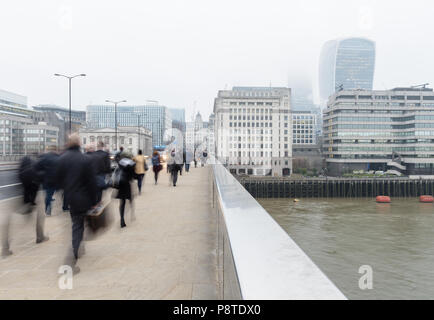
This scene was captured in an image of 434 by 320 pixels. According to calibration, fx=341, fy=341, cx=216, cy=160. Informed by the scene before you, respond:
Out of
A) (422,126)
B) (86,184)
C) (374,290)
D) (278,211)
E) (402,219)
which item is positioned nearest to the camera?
(86,184)

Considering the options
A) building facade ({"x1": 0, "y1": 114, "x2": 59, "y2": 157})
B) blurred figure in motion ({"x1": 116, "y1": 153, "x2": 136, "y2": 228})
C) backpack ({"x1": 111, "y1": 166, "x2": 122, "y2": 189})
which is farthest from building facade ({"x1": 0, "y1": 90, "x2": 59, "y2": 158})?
blurred figure in motion ({"x1": 116, "y1": 153, "x2": 136, "y2": 228})

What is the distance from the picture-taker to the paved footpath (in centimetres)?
407

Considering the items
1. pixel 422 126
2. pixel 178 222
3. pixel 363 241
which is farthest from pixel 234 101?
pixel 178 222

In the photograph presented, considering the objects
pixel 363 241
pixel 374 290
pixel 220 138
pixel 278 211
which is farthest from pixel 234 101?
pixel 374 290

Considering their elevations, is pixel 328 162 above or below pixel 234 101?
below

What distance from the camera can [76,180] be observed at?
474cm

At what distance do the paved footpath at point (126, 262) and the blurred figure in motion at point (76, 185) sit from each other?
0.51 m

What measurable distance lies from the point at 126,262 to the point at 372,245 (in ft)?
96.1

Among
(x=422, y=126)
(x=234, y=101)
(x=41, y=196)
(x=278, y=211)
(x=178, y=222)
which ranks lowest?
(x=278, y=211)

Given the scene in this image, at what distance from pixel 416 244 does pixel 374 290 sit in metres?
15.8

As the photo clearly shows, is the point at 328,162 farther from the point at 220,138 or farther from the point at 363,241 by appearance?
the point at 363,241

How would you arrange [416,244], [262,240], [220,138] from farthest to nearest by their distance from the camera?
[220,138] < [416,244] < [262,240]

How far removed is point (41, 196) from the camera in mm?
6129

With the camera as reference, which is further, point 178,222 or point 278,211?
point 278,211
